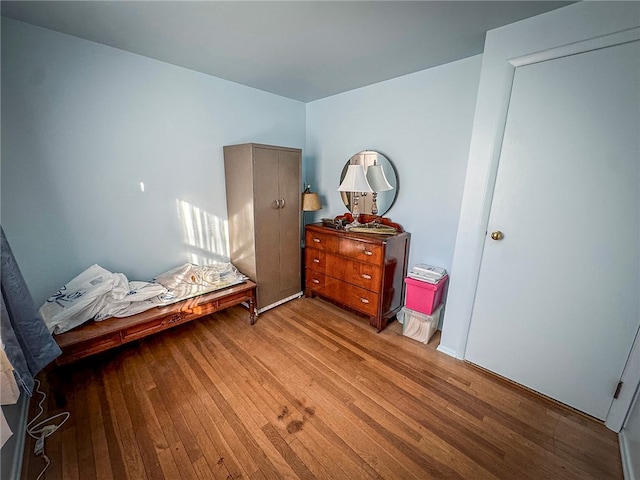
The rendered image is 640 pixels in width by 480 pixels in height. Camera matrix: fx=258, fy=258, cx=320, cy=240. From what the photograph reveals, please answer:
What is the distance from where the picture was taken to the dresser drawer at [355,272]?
2.29 metres

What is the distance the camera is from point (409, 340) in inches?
90.5

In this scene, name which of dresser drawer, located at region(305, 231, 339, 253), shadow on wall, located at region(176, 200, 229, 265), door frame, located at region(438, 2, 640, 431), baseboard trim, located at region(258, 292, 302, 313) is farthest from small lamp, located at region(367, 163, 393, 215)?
shadow on wall, located at region(176, 200, 229, 265)

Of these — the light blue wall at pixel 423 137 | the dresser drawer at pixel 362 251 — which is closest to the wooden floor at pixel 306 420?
the dresser drawer at pixel 362 251

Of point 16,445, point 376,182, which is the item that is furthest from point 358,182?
point 16,445

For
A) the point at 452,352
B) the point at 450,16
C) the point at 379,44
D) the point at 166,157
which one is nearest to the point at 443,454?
the point at 452,352

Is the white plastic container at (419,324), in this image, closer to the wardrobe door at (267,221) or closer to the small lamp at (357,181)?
the small lamp at (357,181)

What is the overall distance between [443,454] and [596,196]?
1615 mm

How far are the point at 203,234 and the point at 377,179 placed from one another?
1837 mm

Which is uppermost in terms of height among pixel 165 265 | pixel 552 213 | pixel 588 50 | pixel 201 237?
pixel 588 50

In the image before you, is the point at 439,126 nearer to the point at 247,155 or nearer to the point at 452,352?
the point at 247,155

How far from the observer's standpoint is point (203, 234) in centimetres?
261

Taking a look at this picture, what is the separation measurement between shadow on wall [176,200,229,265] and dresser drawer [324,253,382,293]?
3.73 feet

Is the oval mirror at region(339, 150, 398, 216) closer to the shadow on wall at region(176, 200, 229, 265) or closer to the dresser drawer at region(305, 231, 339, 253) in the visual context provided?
the dresser drawer at region(305, 231, 339, 253)

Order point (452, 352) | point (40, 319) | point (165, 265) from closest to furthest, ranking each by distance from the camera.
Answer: point (40, 319), point (452, 352), point (165, 265)
